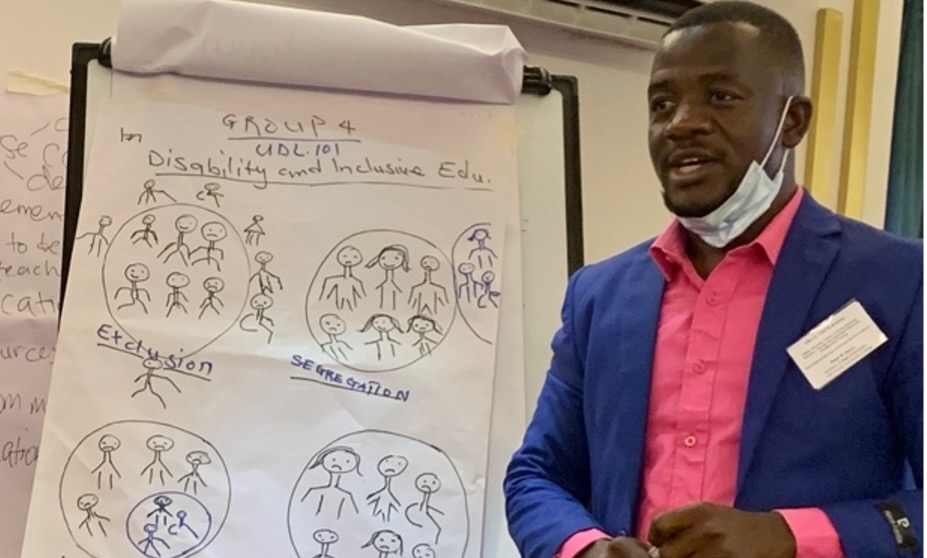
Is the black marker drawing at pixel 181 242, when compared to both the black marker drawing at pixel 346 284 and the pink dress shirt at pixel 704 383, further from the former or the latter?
the pink dress shirt at pixel 704 383

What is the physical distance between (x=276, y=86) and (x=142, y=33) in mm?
191

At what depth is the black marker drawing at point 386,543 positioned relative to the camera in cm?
133

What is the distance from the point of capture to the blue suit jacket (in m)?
1.02

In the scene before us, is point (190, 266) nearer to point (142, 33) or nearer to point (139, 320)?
point (139, 320)

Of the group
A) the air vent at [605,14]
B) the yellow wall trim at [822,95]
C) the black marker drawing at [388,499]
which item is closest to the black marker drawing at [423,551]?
the black marker drawing at [388,499]

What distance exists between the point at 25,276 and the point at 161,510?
536 millimetres

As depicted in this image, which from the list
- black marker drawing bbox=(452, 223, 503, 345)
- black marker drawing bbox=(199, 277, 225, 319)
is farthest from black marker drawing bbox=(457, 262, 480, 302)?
black marker drawing bbox=(199, 277, 225, 319)

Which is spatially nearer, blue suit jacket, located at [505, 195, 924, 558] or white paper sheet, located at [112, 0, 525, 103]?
blue suit jacket, located at [505, 195, 924, 558]

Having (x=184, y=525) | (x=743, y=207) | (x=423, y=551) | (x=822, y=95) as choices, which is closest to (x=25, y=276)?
(x=184, y=525)

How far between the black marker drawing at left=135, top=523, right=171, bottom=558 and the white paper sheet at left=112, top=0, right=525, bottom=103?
0.61 m

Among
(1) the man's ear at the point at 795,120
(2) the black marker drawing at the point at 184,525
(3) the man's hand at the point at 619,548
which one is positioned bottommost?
(2) the black marker drawing at the point at 184,525

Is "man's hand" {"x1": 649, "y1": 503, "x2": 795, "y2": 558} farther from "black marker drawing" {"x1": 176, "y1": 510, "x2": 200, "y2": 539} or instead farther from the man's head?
"black marker drawing" {"x1": 176, "y1": 510, "x2": 200, "y2": 539}

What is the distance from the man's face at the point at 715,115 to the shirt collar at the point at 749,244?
0.18 feet

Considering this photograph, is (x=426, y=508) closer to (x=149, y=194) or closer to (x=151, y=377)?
(x=151, y=377)
